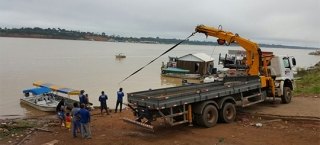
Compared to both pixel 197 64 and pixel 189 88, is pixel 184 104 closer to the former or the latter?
pixel 189 88

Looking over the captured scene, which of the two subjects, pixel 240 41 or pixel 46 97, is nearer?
pixel 240 41

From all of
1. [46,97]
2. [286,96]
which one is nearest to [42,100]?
[46,97]

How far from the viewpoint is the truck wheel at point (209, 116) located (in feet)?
44.8

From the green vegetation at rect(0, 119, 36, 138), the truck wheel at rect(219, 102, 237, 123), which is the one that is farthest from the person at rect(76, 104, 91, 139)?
the truck wheel at rect(219, 102, 237, 123)

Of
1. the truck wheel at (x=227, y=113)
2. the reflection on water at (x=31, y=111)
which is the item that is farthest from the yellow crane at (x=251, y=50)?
the reflection on water at (x=31, y=111)

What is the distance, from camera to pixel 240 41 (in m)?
18.4

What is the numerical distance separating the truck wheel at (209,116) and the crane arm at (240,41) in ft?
17.1

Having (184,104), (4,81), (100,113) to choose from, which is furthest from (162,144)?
(4,81)

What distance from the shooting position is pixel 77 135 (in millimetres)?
13398

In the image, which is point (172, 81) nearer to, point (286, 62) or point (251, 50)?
point (286, 62)

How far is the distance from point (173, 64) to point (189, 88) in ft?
105

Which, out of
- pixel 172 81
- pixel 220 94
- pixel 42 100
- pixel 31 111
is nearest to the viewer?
pixel 220 94

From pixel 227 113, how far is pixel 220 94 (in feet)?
3.71

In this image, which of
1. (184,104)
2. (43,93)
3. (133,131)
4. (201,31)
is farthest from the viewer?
(43,93)
